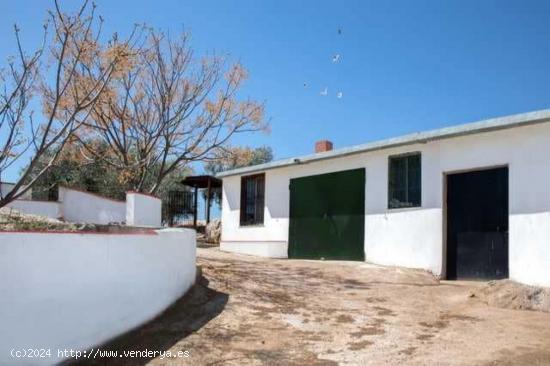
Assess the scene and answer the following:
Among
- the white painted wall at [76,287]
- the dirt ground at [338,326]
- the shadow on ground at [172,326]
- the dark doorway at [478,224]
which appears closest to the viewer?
the white painted wall at [76,287]

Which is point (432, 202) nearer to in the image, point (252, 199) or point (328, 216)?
point (328, 216)

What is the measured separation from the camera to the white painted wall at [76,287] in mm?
5723

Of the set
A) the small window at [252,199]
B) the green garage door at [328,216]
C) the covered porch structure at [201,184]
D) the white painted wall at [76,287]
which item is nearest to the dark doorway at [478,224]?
the green garage door at [328,216]

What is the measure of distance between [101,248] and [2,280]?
1485mm

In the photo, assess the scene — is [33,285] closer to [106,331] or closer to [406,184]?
[106,331]

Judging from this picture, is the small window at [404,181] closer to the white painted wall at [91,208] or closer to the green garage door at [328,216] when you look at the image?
the green garage door at [328,216]

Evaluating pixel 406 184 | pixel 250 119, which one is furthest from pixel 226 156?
pixel 406 184

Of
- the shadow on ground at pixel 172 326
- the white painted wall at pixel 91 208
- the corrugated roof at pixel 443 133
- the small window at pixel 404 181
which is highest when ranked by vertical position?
the corrugated roof at pixel 443 133

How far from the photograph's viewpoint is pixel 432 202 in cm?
1218

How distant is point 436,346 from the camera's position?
22.9 ft

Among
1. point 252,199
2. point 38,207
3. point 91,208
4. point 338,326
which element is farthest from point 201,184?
point 338,326

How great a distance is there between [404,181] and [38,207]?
11622mm

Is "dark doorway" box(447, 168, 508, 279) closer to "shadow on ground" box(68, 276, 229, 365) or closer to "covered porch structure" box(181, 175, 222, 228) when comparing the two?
"shadow on ground" box(68, 276, 229, 365)

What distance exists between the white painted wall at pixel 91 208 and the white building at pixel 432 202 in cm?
445
